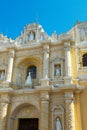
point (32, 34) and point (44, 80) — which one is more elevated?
point (32, 34)

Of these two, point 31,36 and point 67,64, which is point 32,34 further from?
point 67,64

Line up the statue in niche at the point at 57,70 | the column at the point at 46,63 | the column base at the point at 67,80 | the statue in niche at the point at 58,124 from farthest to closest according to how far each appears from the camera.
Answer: the statue in niche at the point at 57,70 → the column at the point at 46,63 → the column base at the point at 67,80 → the statue in niche at the point at 58,124

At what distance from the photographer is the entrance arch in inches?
483

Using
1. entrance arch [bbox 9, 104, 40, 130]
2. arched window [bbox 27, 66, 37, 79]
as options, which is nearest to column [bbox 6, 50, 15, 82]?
arched window [bbox 27, 66, 37, 79]

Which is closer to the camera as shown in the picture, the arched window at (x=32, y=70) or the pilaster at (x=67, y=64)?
the pilaster at (x=67, y=64)

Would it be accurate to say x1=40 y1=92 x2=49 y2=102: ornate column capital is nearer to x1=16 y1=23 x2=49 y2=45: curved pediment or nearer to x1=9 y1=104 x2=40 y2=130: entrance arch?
x1=9 y1=104 x2=40 y2=130: entrance arch

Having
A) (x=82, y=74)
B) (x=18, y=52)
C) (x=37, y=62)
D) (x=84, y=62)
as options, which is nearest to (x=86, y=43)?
(x=84, y=62)

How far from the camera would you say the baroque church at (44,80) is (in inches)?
442

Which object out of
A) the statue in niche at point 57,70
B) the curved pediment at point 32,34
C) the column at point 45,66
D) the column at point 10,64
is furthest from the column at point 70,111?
the curved pediment at point 32,34

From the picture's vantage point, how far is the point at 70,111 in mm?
10828

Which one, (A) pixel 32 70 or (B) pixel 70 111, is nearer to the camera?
(B) pixel 70 111

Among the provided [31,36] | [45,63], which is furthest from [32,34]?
[45,63]

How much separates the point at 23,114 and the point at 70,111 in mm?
3636

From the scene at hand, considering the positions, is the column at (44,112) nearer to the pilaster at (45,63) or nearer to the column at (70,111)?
the pilaster at (45,63)
